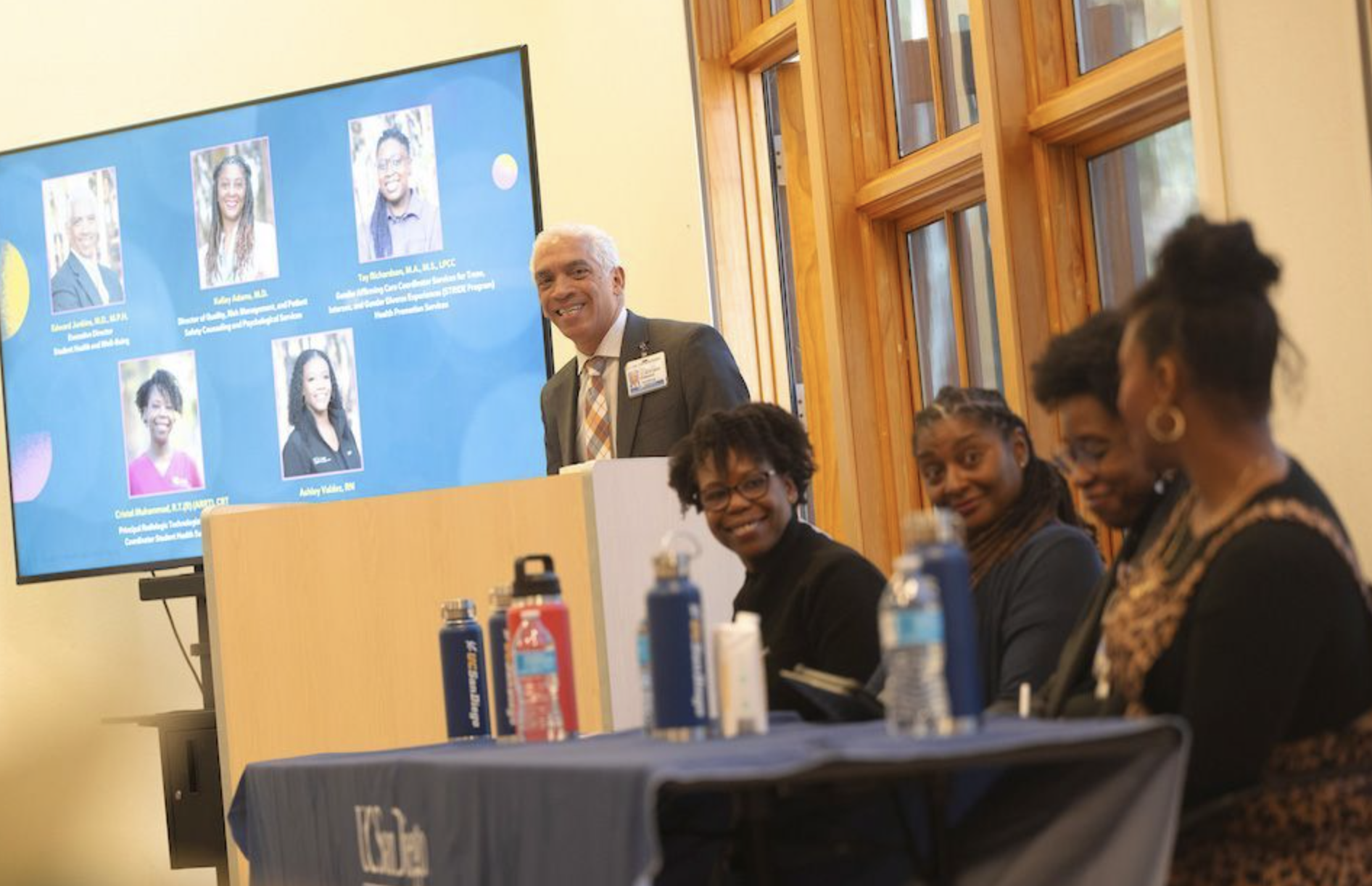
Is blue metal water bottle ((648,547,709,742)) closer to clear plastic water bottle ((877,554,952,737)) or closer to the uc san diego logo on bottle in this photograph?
clear plastic water bottle ((877,554,952,737))

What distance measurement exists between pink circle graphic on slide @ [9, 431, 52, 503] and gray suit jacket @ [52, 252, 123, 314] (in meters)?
0.44

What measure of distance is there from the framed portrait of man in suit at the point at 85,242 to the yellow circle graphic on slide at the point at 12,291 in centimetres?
10

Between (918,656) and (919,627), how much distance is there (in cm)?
3

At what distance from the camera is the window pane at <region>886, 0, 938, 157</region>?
484 cm

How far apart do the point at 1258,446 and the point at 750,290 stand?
400 centimetres

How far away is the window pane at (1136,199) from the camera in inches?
149

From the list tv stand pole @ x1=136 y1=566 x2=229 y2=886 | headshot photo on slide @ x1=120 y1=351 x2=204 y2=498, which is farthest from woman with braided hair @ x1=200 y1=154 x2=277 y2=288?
tv stand pole @ x1=136 y1=566 x2=229 y2=886

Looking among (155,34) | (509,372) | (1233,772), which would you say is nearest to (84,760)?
(1233,772)

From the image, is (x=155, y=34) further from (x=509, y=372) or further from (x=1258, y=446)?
(x=1258, y=446)

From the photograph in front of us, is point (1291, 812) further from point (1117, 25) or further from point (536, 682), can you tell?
point (1117, 25)

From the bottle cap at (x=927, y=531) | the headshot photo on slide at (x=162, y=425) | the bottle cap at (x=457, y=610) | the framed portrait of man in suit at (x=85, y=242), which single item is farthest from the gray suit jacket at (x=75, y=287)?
the bottle cap at (x=927, y=531)

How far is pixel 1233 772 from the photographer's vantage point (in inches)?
69.2

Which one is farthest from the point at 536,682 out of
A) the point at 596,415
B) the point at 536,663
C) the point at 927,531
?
the point at 596,415

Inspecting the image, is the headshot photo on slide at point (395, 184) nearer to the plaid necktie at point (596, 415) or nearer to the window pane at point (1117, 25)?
the plaid necktie at point (596, 415)
